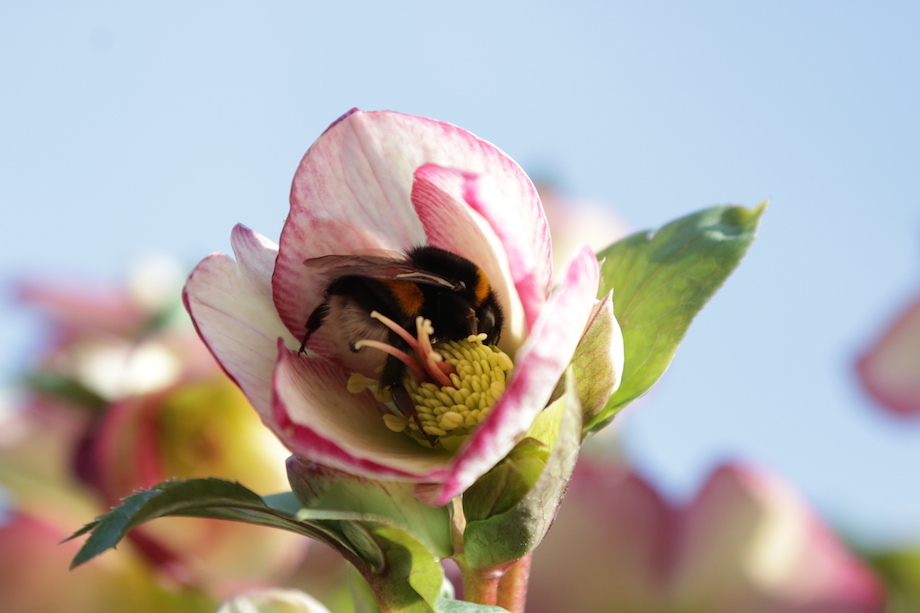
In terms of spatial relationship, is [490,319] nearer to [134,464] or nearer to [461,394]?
[461,394]

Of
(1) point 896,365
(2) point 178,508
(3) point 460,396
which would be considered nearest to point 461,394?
(3) point 460,396

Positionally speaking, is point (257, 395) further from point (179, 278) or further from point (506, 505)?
point (179, 278)

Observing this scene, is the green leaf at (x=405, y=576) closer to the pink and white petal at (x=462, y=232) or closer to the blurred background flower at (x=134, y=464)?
the pink and white petal at (x=462, y=232)

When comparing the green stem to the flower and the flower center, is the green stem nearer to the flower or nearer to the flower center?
the flower center

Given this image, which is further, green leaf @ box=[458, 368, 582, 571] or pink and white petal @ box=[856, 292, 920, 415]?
pink and white petal @ box=[856, 292, 920, 415]

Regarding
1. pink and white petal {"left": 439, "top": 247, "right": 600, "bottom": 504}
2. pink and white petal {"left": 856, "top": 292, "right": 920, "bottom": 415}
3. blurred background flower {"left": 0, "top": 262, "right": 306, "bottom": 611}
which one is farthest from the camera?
pink and white petal {"left": 856, "top": 292, "right": 920, "bottom": 415}

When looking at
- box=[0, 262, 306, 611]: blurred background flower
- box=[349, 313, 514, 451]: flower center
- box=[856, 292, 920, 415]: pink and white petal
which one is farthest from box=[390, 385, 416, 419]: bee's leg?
box=[856, 292, 920, 415]: pink and white petal

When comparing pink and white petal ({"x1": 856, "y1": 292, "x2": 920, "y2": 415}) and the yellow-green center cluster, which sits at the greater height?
the yellow-green center cluster

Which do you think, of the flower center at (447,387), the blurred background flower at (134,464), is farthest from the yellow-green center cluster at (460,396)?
the blurred background flower at (134,464)
